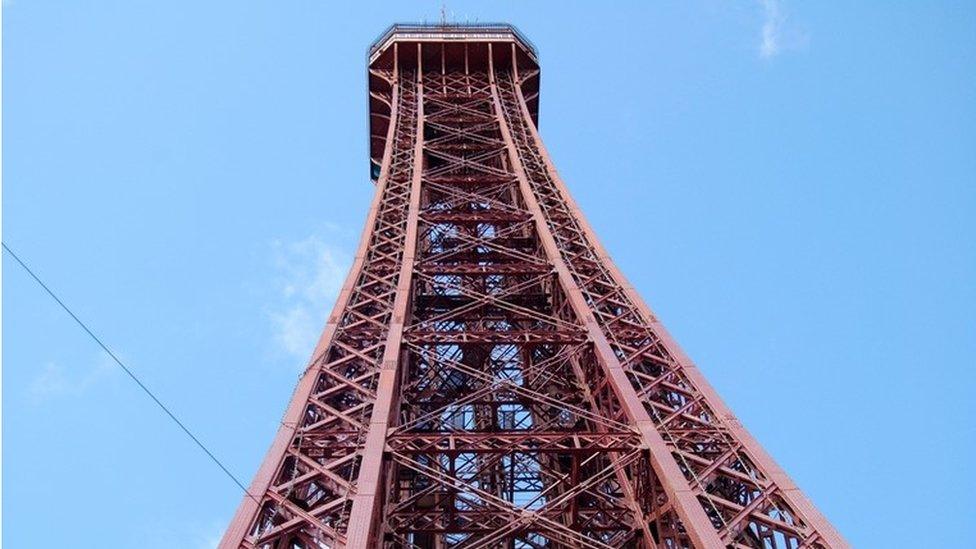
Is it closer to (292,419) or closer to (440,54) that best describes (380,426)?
(292,419)

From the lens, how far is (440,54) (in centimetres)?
3111

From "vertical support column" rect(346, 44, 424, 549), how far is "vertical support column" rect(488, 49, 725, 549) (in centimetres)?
244

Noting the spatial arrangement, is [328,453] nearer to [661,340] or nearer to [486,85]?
[661,340]

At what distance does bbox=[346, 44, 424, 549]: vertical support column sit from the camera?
1159 centimetres

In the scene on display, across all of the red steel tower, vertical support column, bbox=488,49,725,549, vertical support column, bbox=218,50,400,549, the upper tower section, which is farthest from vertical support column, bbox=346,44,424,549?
the upper tower section

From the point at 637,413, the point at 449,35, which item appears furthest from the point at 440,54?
the point at 637,413

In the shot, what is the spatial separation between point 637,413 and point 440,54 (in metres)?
18.7

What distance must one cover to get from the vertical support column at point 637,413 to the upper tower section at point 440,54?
9.90m

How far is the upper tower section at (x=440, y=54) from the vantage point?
102ft

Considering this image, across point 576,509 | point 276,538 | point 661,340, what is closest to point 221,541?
point 276,538

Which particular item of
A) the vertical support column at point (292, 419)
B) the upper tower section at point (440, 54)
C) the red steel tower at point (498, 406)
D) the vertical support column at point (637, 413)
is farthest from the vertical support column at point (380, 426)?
the upper tower section at point (440, 54)

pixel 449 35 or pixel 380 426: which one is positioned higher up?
pixel 449 35

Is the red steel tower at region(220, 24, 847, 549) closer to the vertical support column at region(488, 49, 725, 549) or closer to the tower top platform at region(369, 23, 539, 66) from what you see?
the vertical support column at region(488, 49, 725, 549)

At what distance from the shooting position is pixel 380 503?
42.8ft
